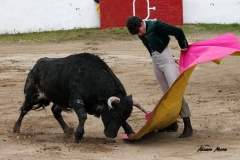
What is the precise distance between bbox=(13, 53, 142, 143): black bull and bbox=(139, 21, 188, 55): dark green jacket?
570mm

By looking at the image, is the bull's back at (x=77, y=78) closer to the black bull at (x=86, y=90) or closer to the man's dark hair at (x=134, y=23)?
the black bull at (x=86, y=90)

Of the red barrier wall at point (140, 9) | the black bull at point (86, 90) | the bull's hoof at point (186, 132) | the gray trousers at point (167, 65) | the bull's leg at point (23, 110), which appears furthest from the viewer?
the red barrier wall at point (140, 9)

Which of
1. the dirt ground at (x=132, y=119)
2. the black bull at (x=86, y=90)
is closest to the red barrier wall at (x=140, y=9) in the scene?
the dirt ground at (x=132, y=119)

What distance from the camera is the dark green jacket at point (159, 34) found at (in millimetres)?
7328

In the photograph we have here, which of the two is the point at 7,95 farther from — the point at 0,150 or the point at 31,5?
the point at 31,5

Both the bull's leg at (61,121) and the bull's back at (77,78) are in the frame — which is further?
the bull's leg at (61,121)

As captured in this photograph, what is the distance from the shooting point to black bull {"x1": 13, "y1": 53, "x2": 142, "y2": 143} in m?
7.28

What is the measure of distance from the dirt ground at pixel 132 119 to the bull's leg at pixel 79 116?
100 millimetres

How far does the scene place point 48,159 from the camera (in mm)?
6781

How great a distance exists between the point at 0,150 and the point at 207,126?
261cm

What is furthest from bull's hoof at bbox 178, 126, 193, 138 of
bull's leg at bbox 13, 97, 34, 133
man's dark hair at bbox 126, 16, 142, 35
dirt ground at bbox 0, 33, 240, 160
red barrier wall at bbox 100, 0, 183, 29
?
red barrier wall at bbox 100, 0, 183, 29

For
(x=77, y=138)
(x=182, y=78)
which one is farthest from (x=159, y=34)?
(x=77, y=138)

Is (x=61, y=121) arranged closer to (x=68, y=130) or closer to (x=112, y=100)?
(x=68, y=130)

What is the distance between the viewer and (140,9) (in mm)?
15680
